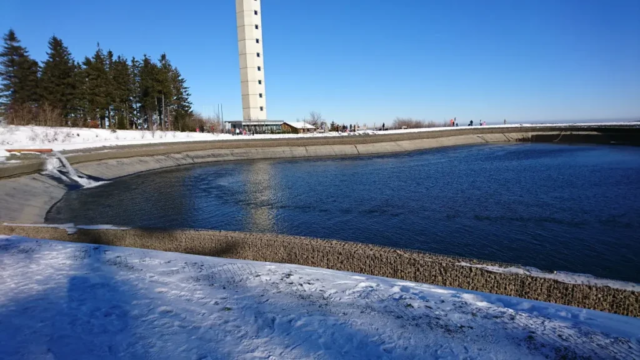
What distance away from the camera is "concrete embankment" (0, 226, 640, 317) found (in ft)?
22.2

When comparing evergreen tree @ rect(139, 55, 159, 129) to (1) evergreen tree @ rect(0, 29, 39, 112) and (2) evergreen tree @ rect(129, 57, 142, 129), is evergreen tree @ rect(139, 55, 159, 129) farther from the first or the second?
(1) evergreen tree @ rect(0, 29, 39, 112)

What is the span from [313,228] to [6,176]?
19.9 metres

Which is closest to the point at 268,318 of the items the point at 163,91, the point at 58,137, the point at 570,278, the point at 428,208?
the point at 570,278

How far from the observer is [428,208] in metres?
17.7

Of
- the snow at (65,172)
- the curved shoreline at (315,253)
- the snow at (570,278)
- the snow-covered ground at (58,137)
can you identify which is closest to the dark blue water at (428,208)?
the snow at (65,172)

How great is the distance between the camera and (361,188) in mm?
24359

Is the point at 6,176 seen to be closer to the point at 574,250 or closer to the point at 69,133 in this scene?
the point at 69,133

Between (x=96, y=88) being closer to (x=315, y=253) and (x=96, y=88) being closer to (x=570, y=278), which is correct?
(x=315, y=253)

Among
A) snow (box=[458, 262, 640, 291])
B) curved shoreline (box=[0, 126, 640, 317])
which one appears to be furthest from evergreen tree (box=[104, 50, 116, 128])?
snow (box=[458, 262, 640, 291])

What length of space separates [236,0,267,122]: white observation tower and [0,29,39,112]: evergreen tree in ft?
101

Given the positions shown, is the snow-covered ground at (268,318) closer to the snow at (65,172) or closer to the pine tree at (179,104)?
the snow at (65,172)

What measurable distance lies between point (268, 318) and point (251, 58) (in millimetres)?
64252

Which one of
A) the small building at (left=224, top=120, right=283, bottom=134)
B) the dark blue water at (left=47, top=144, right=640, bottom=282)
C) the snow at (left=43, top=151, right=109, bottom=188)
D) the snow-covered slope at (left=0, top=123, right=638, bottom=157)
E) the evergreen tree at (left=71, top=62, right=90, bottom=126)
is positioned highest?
the evergreen tree at (left=71, top=62, right=90, bottom=126)

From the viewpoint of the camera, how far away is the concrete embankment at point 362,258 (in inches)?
266
